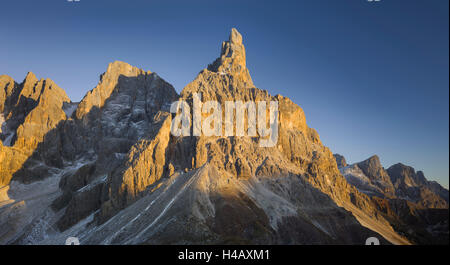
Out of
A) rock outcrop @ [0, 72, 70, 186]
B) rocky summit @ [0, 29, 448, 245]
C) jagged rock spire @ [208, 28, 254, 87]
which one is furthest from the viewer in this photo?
jagged rock spire @ [208, 28, 254, 87]

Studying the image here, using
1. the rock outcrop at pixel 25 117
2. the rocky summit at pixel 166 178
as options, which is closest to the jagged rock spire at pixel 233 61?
the rocky summit at pixel 166 178

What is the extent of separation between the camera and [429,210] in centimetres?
17938

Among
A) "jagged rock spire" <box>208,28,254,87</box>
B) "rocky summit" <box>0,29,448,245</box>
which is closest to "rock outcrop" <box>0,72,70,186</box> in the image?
"rocky summit" <box>0,29,448,245</box>

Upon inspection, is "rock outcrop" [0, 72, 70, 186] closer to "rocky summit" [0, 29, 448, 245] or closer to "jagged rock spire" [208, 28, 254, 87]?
"rocky summit" [0, 29, 448, 245]

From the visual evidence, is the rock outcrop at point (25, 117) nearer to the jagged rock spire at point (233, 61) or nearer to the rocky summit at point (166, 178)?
the rocky summit at point (166, 178)

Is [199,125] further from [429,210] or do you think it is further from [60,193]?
[429,210]

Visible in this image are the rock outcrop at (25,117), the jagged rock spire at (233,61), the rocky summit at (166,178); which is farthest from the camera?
the jagged rock spire at (233,61)

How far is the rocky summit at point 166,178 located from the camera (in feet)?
291

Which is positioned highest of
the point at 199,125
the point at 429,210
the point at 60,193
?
the point at 199,125

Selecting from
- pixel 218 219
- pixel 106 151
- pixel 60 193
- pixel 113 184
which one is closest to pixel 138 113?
pixel 106 151

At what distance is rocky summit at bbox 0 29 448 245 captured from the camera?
88.8m
